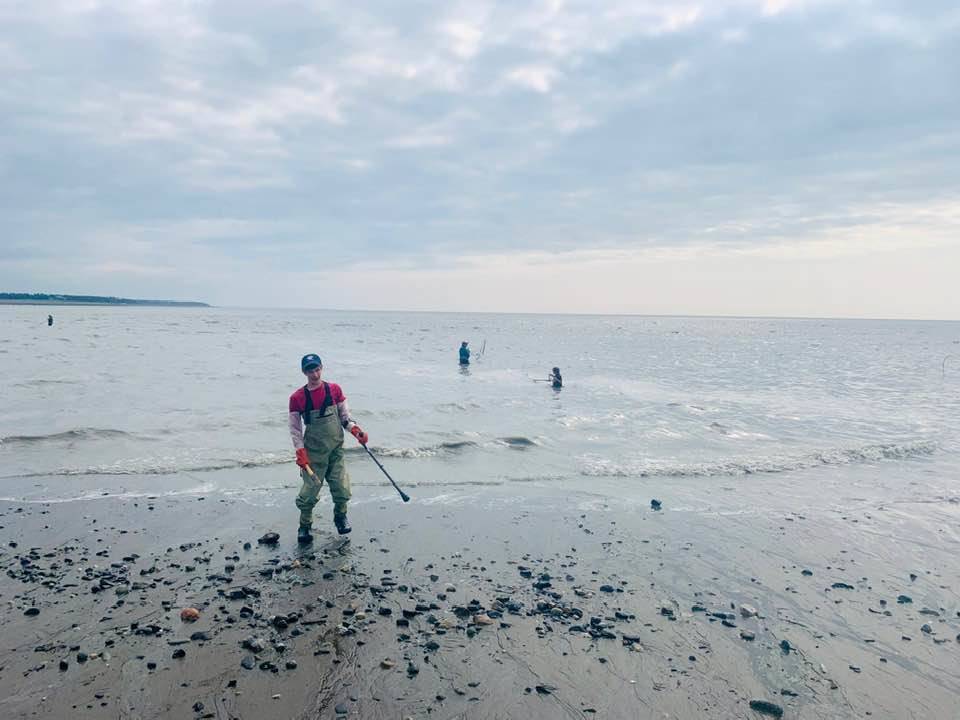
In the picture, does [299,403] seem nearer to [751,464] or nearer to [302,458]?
[302,458]

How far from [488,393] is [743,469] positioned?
16.6 m

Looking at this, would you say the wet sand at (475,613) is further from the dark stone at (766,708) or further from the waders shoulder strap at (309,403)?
the waders shoulder strap at (309,403)

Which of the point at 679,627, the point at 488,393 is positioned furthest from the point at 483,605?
the point at 488,393

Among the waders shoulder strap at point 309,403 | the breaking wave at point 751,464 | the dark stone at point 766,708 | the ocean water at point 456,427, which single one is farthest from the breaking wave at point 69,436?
the dark stone at point 766,708

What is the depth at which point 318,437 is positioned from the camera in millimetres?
9805

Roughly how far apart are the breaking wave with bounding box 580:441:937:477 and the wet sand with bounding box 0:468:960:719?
3547 mm

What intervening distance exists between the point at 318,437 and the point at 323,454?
0.28m

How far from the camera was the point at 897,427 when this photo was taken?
22.9m

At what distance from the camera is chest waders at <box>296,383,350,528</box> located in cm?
963

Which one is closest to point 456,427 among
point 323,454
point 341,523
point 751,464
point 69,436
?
point 751,464

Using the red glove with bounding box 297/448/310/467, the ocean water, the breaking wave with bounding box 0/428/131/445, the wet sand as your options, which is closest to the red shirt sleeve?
the red glove with bounding box 297/448/310/467

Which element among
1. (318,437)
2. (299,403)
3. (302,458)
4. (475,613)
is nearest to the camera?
(475,613)

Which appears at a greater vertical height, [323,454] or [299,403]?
[299,403]

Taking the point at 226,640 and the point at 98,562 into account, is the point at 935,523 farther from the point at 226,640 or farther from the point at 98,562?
the point at 98,562
